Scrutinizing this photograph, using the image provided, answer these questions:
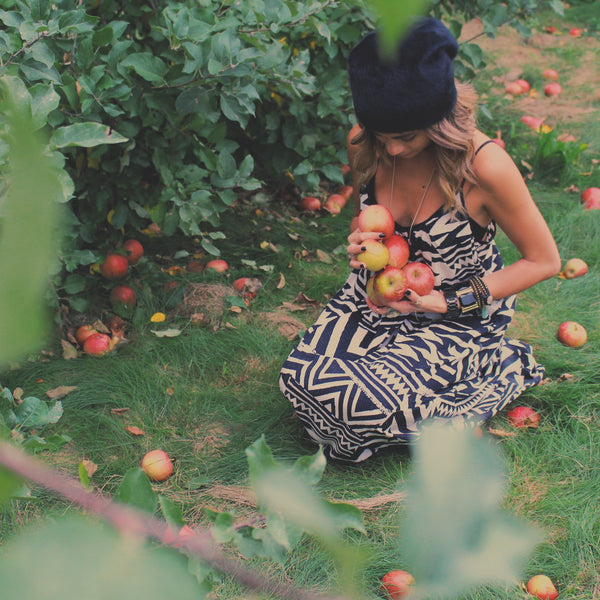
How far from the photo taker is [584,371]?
2.57m

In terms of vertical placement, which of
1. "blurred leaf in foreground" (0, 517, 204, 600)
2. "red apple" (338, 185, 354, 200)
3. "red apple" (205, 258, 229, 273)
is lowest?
"red apple" (338, 185, 354, 200)

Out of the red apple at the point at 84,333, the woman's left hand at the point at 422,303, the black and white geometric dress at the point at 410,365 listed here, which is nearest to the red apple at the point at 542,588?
the black and white geometric dress at the point at 410,365

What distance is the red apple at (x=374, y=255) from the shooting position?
7.06ft

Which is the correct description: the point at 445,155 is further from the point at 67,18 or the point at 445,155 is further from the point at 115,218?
the point at 115,218

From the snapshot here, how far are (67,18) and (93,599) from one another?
2.01 m

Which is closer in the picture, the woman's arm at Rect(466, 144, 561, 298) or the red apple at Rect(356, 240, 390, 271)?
the woman's arm at Rect(466, 144, 561, 298)

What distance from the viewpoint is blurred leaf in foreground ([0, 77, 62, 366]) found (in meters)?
0.16

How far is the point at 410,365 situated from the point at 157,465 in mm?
907

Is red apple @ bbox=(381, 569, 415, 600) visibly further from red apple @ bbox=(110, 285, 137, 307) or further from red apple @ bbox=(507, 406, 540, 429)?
red apple @ bbox=(110, 285, 137, 307)

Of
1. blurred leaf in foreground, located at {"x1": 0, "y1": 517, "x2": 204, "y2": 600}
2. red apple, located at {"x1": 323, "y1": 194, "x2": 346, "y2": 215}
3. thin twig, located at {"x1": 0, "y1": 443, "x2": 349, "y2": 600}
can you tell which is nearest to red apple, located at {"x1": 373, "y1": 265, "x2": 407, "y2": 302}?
red apple, located at {"x1": 323, "y1": 194, "x2": 346, "y2": 215}

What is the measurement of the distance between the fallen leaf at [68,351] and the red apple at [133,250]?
504 millimetres

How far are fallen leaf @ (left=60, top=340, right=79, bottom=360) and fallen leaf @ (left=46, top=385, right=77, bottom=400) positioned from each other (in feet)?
0.58

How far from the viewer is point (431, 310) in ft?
7.32

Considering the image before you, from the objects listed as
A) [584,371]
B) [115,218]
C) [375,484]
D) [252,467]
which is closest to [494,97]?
[584,371]
